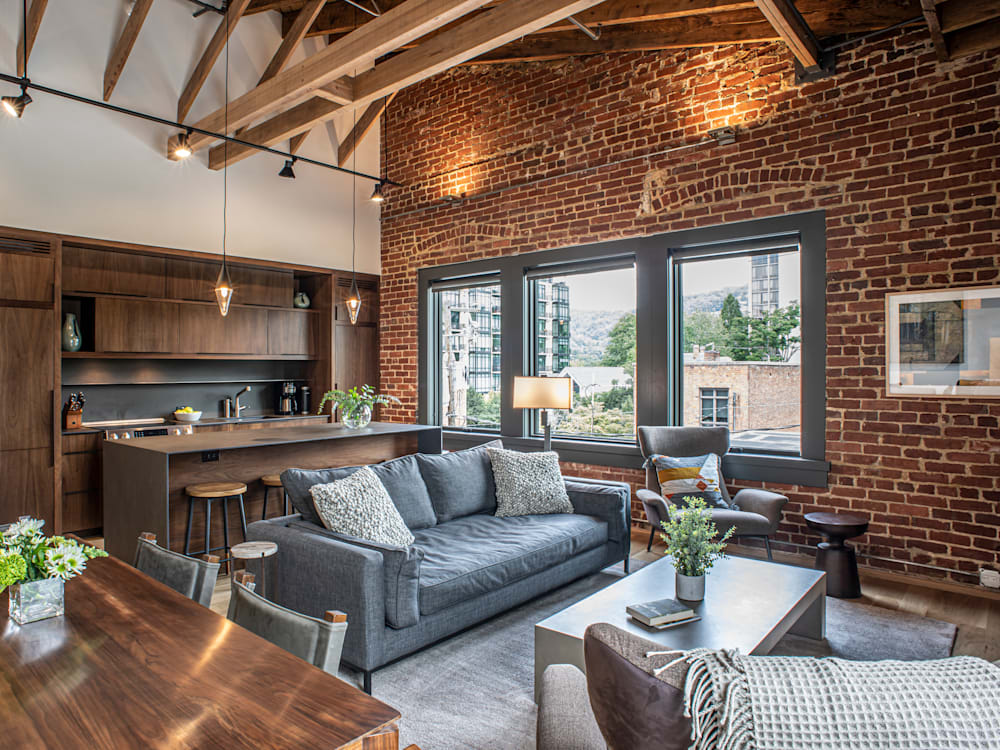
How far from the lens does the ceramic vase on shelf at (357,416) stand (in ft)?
16.3

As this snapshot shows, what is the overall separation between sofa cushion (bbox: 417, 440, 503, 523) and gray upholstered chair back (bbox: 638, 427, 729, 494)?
4.06ft

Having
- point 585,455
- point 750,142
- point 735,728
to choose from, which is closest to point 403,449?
point 585,455

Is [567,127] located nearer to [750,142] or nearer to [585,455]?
[750,142]

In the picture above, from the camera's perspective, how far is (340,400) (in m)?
4.99

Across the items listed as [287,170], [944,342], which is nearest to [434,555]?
[944,342]

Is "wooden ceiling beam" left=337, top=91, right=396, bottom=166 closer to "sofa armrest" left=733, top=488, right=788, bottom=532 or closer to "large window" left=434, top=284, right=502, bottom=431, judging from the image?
"large window" left=434, top=284, right=502, bottom=431

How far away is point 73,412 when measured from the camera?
5453 mm

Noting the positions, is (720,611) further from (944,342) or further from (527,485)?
(944,342)

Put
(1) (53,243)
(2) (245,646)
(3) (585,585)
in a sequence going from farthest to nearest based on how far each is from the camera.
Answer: (1) (53,243), (3) (585,585), (2) (245,646)

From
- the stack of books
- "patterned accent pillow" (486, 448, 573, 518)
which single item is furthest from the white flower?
"patterned accent pillow" (486, 448, 573, 518)

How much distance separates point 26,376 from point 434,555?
13.1 ft

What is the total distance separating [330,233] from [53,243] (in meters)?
2.68

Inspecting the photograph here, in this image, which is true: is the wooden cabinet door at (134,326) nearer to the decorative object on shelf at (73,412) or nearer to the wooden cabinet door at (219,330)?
the wooden cabinet door at (219,330)

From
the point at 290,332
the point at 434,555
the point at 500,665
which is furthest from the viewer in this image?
the point at 290,332
